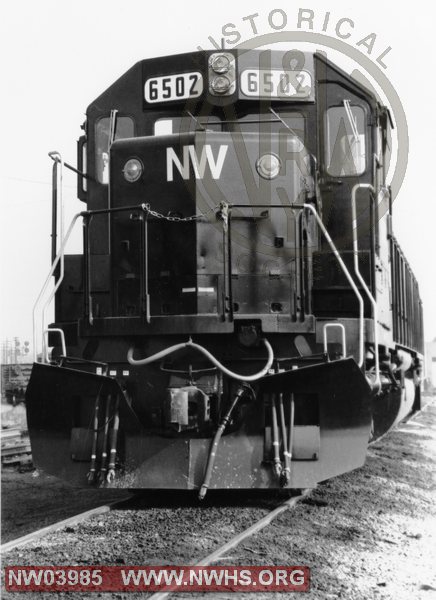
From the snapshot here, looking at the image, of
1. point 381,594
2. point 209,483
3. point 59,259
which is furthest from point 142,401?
point 381,594

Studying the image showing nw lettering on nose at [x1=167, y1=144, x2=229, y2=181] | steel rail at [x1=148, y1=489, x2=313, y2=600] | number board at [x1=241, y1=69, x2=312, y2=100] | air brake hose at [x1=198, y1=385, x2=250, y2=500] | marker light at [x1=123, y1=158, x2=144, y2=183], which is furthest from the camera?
number board at [x1=241, y1=69, x2=312, y2=100]

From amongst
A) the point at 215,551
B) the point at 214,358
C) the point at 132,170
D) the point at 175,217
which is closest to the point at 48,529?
the point at 215,551

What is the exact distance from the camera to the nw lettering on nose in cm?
598

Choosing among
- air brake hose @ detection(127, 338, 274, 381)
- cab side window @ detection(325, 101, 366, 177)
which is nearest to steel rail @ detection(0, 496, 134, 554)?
air brake hose @ detection(127, 338, 274, 381)

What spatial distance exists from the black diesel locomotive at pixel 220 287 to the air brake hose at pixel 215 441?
0.05ft

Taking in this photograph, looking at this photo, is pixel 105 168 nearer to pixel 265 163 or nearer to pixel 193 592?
pixel 265 163

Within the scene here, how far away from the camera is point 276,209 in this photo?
6000mm

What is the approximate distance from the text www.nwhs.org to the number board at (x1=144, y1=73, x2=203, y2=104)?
14.0ft

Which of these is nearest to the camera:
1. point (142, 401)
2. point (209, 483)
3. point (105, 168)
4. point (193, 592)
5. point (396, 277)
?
point (193, 592)

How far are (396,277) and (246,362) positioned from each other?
4256 mm

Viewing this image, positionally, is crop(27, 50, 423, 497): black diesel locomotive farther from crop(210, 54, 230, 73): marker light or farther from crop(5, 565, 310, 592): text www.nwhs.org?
crop(5, 565, 310, 592): text www.nwhs.org

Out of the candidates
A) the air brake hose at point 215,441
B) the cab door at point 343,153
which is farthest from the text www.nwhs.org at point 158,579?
the cab door at point 343,153

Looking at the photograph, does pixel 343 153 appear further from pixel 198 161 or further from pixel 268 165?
pixel 198 161

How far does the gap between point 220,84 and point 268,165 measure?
0.98m
